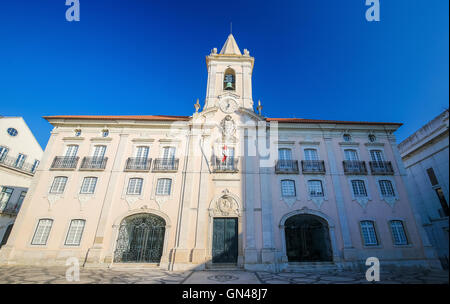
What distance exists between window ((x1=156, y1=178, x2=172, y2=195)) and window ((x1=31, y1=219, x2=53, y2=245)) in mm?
7588

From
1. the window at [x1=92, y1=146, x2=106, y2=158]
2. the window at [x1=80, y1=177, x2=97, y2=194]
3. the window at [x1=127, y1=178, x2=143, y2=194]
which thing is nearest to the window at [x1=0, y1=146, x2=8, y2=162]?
the window at [x1=92, y1=146, x2=106, y2=158]

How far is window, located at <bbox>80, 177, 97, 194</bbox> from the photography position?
1523cm

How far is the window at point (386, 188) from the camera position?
15420 mm

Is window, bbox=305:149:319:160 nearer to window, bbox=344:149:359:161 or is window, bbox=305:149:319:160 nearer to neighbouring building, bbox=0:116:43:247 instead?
window, bbox=344:149:359:161

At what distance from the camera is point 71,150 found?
55.5 feet

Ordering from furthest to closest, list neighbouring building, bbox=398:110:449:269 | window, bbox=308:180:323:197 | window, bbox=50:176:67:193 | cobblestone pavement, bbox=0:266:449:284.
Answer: window, bbox=308:180:323:197 < window, bbox=50:176:67:193 < cobblestone pavement, bbox=0:266:449:284 < neighbouring building, bbox=398:110:449:269

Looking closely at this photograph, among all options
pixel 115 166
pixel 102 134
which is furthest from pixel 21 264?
pixel 102 134

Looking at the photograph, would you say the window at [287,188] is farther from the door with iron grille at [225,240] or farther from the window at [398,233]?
the window at [398,233]

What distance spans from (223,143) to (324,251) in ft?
35.2

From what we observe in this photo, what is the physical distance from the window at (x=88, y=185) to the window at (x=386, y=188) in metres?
21.9

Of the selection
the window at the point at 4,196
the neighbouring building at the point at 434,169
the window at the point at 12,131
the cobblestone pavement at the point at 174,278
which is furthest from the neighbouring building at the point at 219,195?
the window at the point at 4,196
